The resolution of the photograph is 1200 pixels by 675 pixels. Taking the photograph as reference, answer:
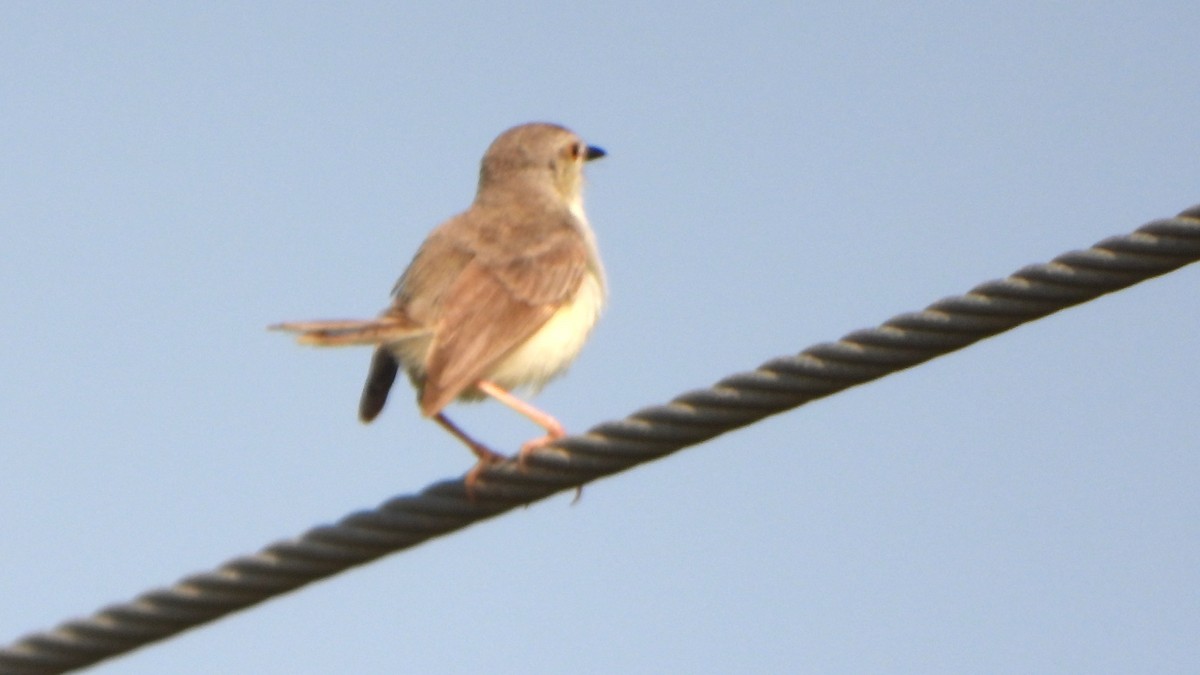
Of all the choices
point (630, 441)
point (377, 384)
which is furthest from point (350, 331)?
point (630, 441)

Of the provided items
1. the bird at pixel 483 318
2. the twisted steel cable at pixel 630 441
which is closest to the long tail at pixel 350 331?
the bird at pixel 483 318

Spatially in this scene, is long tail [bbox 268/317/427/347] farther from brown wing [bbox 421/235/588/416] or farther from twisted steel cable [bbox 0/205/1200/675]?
twisted steel cable [bbox 0/205/1200/675]

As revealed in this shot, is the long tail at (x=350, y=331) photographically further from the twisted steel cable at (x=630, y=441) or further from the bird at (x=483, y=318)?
the twisted steel cable at (x=630, y=441)

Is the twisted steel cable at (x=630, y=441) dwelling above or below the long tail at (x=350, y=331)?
below

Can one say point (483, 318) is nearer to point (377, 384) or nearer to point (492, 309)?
point (492, 309)

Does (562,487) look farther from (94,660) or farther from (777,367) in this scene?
(94,660)

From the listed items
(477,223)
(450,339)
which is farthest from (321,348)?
Result: (477,223)
